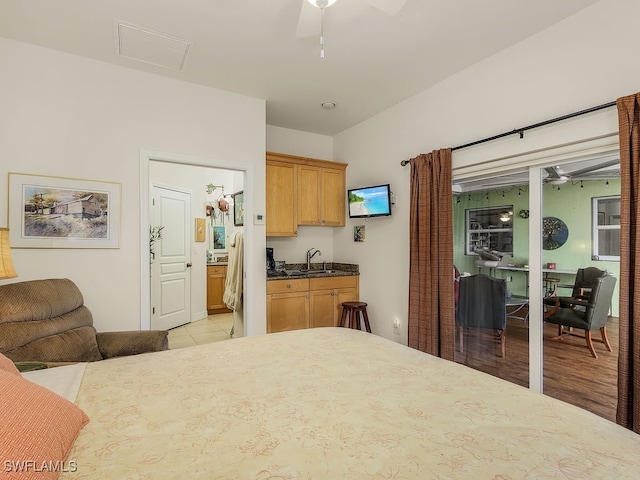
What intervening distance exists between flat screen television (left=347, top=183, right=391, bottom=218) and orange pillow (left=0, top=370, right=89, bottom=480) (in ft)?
10.2

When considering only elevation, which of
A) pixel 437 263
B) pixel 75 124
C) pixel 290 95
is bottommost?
pixel 437 263

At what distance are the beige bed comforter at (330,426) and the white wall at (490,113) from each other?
1.92 meters

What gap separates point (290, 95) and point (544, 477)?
342cm

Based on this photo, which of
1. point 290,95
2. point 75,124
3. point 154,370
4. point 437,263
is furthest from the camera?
point 290,95

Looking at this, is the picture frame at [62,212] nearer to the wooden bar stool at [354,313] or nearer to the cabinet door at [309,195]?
the cabinet door at [309,195]

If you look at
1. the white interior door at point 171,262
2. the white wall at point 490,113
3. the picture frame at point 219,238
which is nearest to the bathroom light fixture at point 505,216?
the white wall at point 490,113

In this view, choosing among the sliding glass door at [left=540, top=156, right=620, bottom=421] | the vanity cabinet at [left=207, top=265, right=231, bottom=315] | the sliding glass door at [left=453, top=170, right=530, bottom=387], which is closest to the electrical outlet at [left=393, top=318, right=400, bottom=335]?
the sliding glass door at [left=453, top=170, right=530, bottom=387]

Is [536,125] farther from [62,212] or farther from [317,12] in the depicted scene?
[62,212]

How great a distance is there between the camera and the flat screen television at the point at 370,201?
3568 millimetres

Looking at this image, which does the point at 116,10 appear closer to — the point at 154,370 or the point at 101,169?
the point at 101,169

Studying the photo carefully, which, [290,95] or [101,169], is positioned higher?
[290,95]

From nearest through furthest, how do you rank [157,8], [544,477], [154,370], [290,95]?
1. [544,477]
2. [154,370]
3. [157,8]
4. [290,95]

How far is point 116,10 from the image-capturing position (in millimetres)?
2119

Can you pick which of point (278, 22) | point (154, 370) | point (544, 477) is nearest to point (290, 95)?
point (278, 22)
